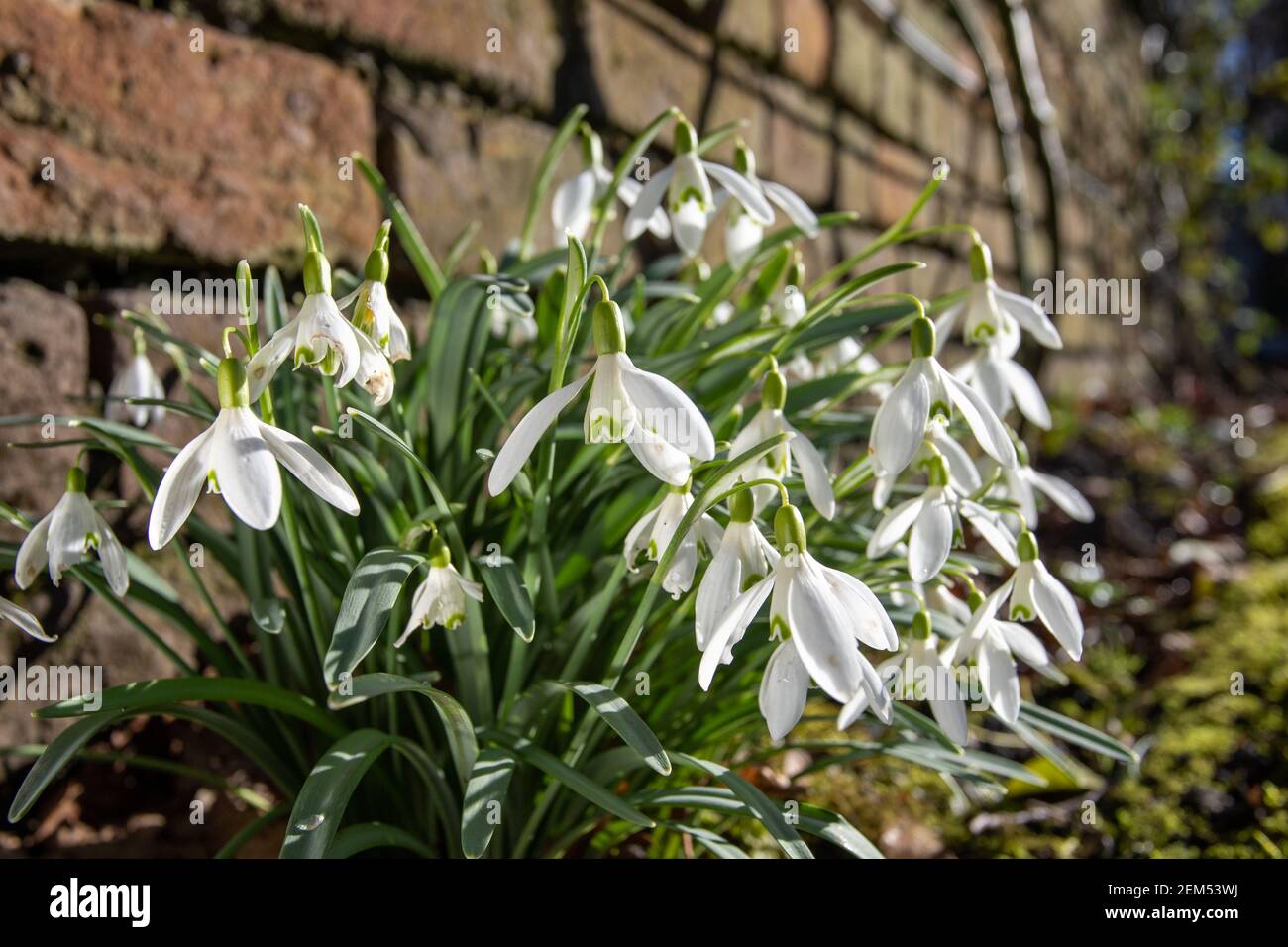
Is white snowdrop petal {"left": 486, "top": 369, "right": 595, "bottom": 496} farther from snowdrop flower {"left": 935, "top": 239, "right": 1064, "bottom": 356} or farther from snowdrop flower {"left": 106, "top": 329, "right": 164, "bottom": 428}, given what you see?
snowdrop flower {"left": 106, "top": 329, "right": 164, "bottom": 428}

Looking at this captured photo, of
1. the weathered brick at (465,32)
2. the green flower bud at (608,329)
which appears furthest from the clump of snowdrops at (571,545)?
the weathered brick at (465,32)

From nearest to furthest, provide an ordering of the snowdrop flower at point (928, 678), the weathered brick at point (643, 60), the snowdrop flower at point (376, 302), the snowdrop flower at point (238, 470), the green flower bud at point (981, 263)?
the snowdrop flower at point (238, 470)
the snowdrop flower at point (376, 302)
the snowdrop flower at point (928, 678)
the green flower bud at point (981, 263)
the weathered brick at point (643, 60)

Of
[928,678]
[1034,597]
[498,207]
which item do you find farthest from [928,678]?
[498,207]

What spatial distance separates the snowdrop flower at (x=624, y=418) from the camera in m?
0.73

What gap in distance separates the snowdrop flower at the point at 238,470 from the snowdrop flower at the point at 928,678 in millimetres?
523

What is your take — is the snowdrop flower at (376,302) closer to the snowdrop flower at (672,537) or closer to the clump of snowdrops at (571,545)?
the clump of snowdrops at (571,545)

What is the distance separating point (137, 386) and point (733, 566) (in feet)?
2.42

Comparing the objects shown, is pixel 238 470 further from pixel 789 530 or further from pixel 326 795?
pixel 789 530

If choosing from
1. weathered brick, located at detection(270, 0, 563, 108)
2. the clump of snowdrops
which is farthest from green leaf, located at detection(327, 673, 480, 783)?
weathered brick, located at detection(270, 0, 563, 108)

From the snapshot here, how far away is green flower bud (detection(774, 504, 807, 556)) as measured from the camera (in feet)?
2.47

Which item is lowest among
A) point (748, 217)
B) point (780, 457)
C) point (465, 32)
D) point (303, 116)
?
point (780, 457)

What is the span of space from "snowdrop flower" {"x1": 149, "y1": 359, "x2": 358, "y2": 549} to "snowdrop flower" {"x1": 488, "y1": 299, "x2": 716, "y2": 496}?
4.6 inches

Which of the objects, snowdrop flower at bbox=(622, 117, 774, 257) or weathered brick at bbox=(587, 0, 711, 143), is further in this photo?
weathered brick at bbox=(587, 0, 711, 143)

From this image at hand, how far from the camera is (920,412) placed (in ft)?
2.82
